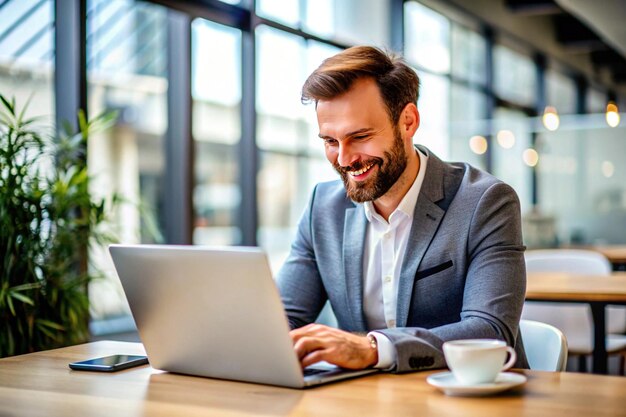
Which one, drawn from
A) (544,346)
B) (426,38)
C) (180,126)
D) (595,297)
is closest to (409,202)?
(544,346)

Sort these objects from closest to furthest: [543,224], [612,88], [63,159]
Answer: [63,159] < [543,224] < [612,88]

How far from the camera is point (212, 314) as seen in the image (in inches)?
60.6

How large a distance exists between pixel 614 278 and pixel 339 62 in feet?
7.59

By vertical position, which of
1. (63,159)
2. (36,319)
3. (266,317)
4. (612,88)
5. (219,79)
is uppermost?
(612,88)

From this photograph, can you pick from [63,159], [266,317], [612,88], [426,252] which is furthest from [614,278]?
[612,88]

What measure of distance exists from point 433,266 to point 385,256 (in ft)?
0.57

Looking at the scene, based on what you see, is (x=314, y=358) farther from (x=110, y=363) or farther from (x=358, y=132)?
(x=358, y=132)

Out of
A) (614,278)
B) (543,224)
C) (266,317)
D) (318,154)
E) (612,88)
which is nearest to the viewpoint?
(266,317)

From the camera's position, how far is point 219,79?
565 centimetres

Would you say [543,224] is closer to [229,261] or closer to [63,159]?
[63,159]

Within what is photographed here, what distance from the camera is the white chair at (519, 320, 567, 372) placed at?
1.88m

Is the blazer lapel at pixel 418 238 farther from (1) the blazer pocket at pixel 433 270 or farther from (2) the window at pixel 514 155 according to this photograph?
(2) the window at pixel 514 155

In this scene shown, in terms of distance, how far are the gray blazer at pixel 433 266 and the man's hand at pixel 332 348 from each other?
59 millimetres

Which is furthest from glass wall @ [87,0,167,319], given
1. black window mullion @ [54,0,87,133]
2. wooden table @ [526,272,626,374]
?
wooden table @ [526,272,626,374]
